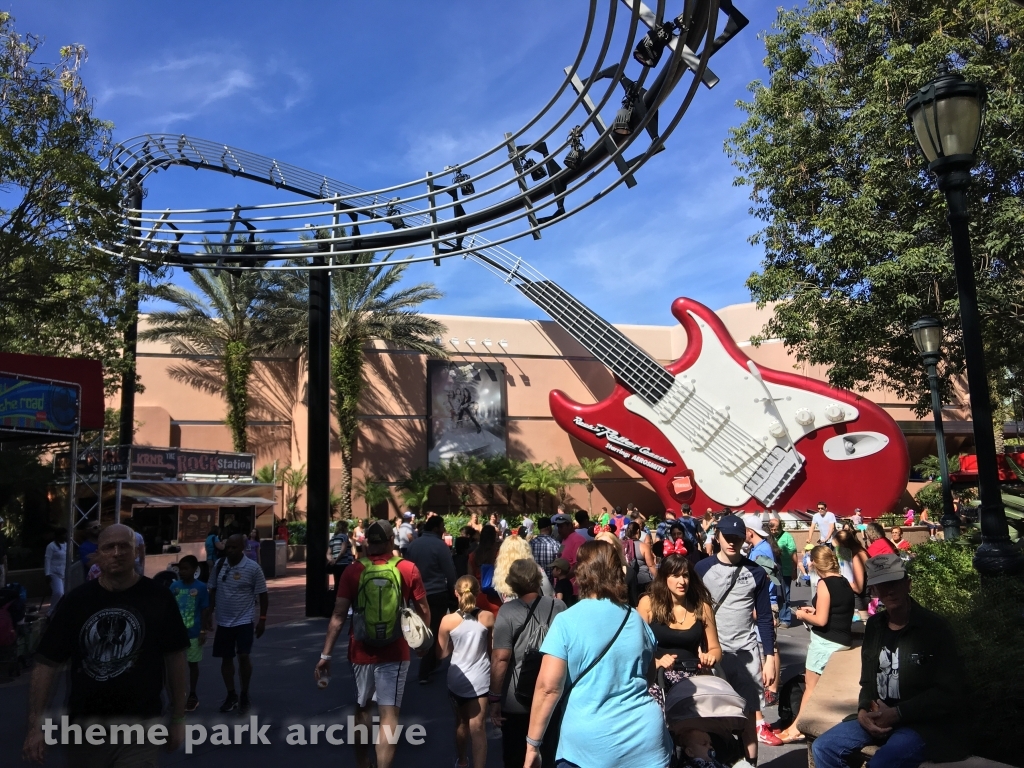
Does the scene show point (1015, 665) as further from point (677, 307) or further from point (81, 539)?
point (677, 307)

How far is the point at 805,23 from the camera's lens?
1784cm

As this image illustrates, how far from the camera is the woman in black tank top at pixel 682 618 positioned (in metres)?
4.57

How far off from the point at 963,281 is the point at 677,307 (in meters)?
22.9

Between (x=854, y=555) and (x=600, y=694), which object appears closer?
(x=600, y=694)

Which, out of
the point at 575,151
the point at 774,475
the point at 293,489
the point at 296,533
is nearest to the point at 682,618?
the point at 575,151

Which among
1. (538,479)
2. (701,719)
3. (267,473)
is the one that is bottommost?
(701,719)

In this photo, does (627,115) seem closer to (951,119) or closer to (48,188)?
(951,119)

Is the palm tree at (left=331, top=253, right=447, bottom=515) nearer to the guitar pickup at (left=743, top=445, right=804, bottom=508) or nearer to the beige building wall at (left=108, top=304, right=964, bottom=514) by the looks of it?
the beige building wall at (left=108, top=304, right=964, bottom=514)

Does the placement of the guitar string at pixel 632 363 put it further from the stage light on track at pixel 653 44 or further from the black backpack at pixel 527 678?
the black backpack at pixel 527 678

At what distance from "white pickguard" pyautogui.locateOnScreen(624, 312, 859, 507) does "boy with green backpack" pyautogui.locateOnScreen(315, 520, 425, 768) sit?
73.4ft

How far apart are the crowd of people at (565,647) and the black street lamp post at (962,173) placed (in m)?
1.41

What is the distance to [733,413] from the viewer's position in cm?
2664

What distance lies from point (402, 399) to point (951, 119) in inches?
1108

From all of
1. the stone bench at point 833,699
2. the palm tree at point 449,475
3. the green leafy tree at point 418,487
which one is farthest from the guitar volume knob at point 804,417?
the stone bench at point 833,699
